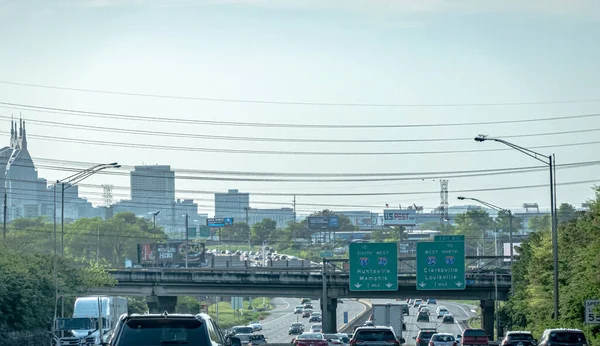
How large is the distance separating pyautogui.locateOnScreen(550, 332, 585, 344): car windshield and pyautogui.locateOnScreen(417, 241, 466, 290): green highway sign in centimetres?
3660

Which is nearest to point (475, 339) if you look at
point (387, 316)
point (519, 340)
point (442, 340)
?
point (442, 340)

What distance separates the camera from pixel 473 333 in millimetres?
64750

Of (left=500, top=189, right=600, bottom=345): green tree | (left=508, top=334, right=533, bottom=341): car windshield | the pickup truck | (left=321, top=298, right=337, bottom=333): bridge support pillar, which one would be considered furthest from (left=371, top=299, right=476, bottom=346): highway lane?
(left=508, top=334, right=533, bottom=341): car windshield

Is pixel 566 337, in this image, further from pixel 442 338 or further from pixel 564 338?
pixel 442 338

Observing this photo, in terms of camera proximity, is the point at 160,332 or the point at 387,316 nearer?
the point at 160,332

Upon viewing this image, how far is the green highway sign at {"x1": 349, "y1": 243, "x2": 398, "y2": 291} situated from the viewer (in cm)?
8100

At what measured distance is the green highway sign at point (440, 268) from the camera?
267 feet

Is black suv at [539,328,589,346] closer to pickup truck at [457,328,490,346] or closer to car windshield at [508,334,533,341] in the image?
car windshield at [508,334,533,341]

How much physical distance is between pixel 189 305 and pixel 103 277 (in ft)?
238

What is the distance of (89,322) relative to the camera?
62969 mm

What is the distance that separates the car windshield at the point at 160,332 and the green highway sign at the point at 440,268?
60.8 m

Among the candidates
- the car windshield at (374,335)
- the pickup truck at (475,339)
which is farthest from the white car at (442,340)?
the car windshield at (374,335)

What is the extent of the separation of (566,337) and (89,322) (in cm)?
2818

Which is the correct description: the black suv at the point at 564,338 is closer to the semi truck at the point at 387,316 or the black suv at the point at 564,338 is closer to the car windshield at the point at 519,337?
the car windshield at the point at 519,337
